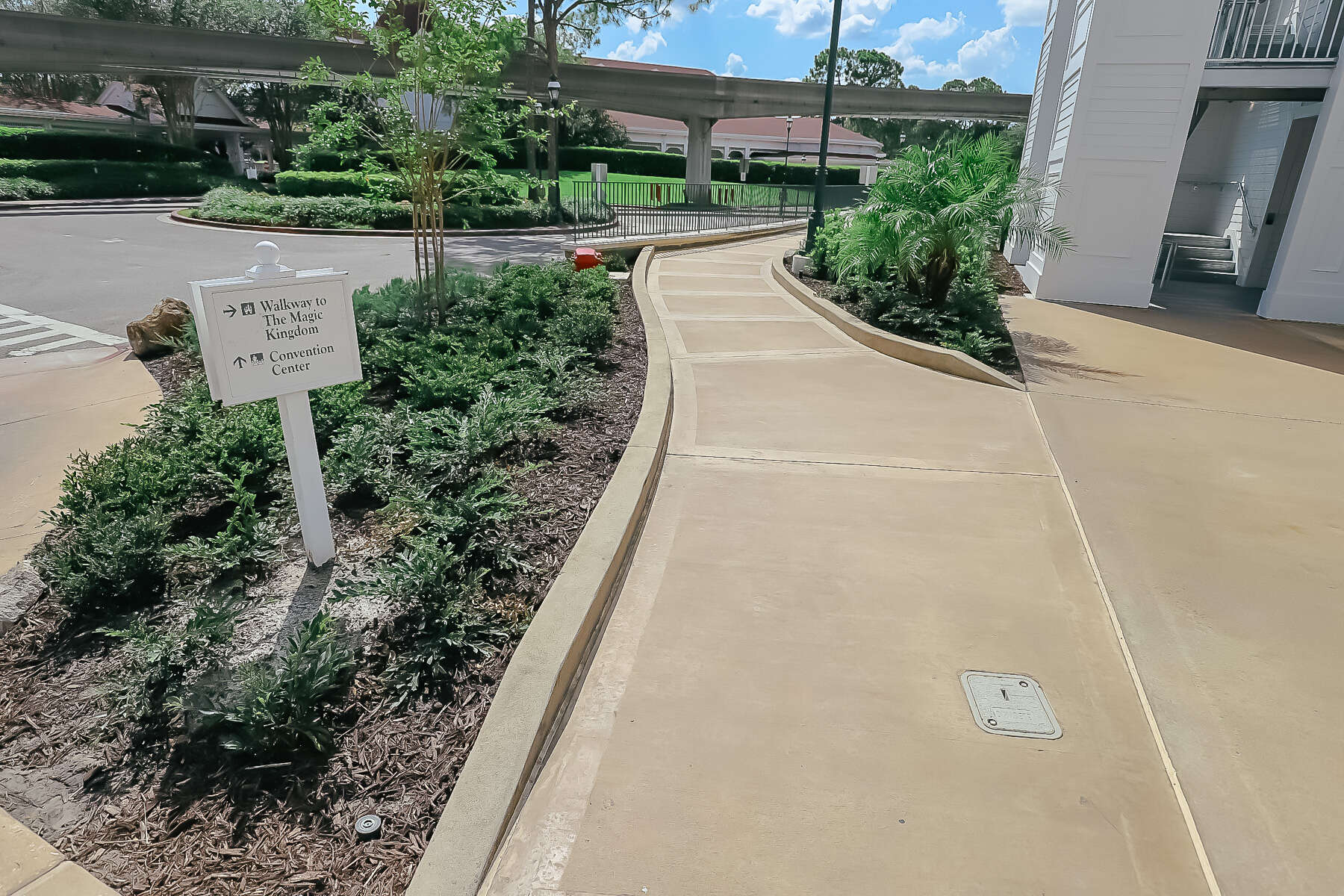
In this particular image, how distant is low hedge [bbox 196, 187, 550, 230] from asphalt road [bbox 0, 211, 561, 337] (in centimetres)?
105

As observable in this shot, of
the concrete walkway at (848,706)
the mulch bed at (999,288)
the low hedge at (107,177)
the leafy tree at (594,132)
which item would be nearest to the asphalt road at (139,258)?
the low hedge at (107,177)

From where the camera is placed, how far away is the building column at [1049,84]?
14.1 metres

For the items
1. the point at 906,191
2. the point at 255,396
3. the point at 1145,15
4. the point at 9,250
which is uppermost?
the point at 1145,15

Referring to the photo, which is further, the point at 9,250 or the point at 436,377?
the point at 9,250

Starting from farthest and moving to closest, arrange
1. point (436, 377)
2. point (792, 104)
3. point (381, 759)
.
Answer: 1. point (792, 104)
2. point (436, 377)
3. point (381, 759)

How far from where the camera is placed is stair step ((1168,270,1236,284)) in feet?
47.5

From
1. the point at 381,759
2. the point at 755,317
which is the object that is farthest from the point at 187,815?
the point at 755,317

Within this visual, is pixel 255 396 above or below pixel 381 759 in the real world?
above

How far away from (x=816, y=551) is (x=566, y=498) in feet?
4.52

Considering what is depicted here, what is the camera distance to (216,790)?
247 cm

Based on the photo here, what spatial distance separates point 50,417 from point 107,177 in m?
32.7

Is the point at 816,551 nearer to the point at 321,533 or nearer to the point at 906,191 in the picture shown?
the point at 321,533

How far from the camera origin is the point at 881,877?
7.40ft

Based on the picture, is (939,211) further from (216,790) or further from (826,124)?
(216,790)
